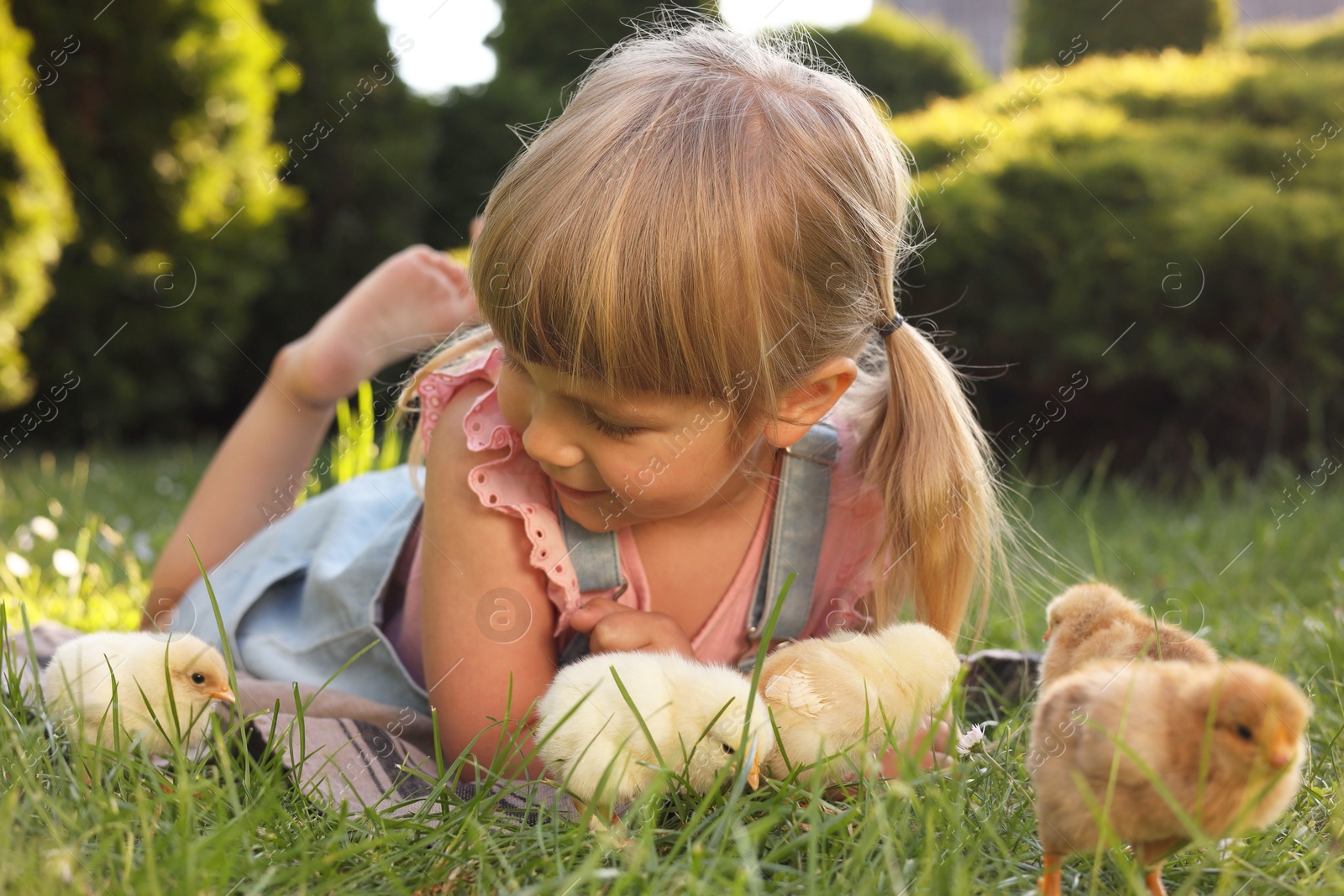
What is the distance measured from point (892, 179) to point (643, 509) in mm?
689

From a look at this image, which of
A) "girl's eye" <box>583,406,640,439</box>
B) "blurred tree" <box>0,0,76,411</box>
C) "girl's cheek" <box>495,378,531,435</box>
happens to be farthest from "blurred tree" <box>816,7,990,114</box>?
"girl's eye" <box>583,406,640,439</box>

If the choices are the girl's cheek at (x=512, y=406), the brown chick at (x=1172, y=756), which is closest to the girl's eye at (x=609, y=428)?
the girl's cheek at (x=512, y=406)

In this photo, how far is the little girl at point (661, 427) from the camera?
1.51m

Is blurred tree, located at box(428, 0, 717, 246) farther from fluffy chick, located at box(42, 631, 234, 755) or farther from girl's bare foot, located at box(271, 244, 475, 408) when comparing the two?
fluffy chick, located at box(42, 631, 234, 755)

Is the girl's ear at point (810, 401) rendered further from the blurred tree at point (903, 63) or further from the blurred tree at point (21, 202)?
the blurred tree at point (903, 63)

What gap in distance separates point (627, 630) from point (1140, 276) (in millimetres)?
3249

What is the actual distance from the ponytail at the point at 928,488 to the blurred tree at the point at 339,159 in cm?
493

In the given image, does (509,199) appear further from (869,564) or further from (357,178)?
(357,178)

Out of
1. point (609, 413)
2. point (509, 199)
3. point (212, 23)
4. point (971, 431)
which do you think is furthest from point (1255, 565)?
point (212, 23)

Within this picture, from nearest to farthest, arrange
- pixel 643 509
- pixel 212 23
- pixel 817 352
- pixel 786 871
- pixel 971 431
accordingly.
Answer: pixel 786 871 → pixel 817 352 → pixel 643 509 → pixel 971 431 → pixel 212 23

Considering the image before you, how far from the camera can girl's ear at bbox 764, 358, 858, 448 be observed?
1.70m

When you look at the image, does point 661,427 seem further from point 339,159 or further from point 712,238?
point 339,159

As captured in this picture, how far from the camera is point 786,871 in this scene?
1145 millimetres

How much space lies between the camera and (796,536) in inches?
80.0
